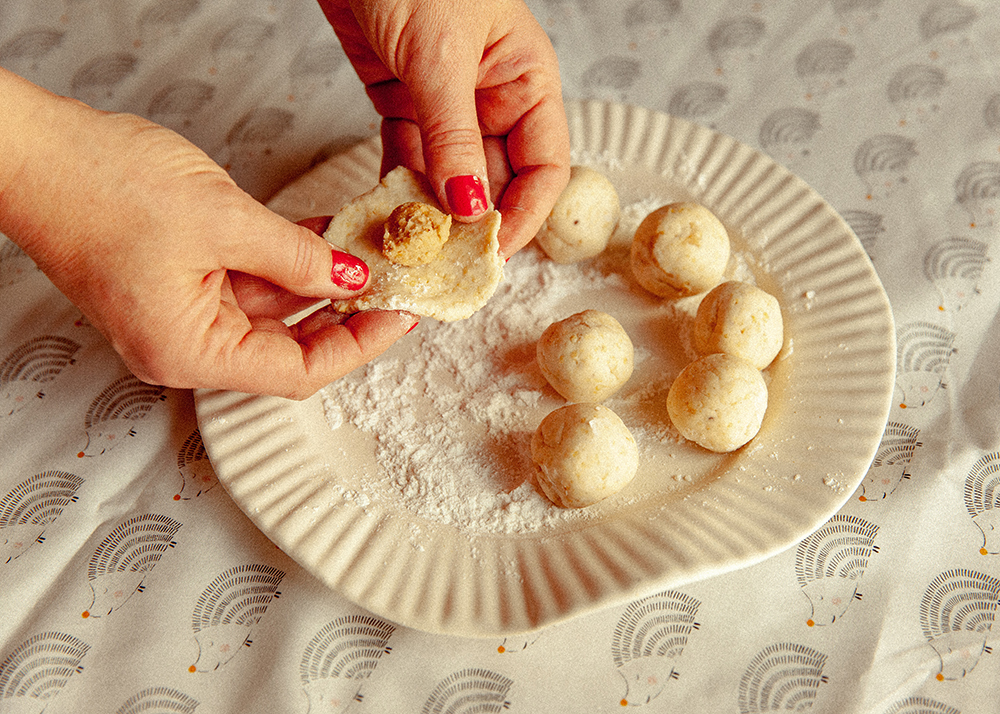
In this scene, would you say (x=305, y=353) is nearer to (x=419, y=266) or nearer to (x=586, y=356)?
(x=419, y=266)

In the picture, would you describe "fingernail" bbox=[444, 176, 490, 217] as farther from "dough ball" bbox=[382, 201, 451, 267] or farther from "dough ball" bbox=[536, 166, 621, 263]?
"dough ball" bbox=[536, 166, 621, 263]

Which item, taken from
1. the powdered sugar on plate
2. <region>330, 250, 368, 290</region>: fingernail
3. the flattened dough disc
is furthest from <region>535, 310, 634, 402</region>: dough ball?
<region>330, 250, 368, 290</region>: fingernail

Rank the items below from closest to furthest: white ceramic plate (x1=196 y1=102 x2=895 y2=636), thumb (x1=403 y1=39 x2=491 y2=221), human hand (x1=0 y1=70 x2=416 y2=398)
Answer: human hand (x1=0 y1=70 x2=416 y2=398) → white ceramic plate (x1=196 y1=102 x2=895 y2=636) → thumb (x1=403 y1=39 x2=491 y2=221)

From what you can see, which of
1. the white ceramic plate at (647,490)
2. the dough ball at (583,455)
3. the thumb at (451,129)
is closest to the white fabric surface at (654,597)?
the white ceramic plate at (647,490)

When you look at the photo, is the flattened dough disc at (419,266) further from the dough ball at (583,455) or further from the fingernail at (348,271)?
the dough ball at (583,455)

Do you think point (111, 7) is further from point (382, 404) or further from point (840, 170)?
point (840, 170)

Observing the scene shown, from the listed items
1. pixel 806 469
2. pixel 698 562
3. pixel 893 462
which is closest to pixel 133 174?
pixel 698 562
